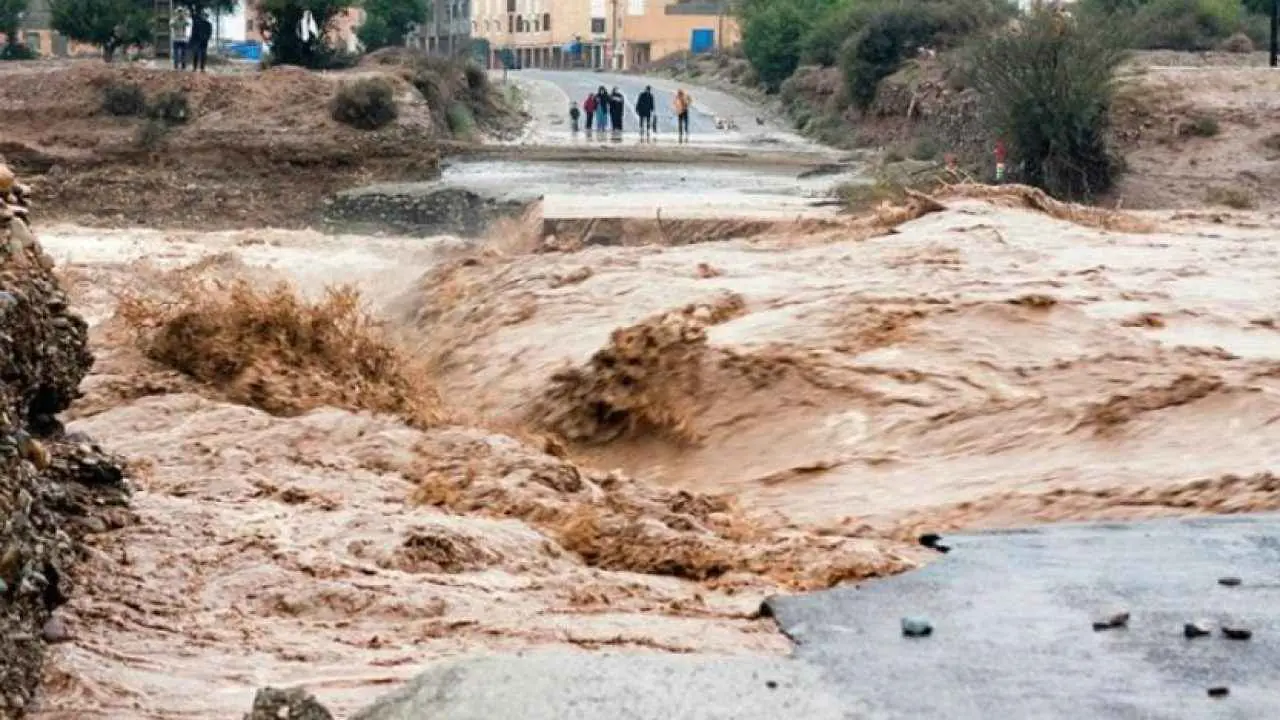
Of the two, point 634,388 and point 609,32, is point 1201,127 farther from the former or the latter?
point 609,32

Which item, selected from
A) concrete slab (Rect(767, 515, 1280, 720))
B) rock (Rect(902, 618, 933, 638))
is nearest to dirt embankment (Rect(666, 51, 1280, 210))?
concrete slab (Rect(767, 515, 1280, 720))

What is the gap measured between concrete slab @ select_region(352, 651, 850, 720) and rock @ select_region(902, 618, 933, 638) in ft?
1.79

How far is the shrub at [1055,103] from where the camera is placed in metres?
35.4

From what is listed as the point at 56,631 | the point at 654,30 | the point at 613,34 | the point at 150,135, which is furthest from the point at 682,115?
the point at 654,30

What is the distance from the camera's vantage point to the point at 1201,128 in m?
37.4

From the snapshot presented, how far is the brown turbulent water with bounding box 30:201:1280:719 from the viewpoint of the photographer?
26.0ft

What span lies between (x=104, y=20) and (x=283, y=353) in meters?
45.5

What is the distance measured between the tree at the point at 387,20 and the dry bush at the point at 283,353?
5872 cm

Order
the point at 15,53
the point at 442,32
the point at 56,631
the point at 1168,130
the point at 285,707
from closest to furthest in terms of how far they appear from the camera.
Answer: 1. the point at 285,707
2. the point at 56,631
3. the point at 1168,130
4. the point at 15,53
5. the point at 442,32

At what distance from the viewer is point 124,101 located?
153 ft

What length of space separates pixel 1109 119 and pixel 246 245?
15488 millimetres

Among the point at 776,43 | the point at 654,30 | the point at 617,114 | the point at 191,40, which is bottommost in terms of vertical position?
the point at 654,30

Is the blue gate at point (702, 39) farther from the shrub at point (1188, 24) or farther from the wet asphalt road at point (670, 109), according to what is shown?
the shrub at point (1188, 24)

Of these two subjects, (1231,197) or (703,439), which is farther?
(1231,197)
